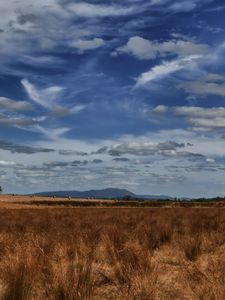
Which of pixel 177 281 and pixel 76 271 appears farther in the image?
pixel 177 281

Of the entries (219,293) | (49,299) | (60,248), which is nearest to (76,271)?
(49,299)

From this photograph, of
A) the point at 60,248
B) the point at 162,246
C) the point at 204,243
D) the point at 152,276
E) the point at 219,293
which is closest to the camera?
the point at 219,293

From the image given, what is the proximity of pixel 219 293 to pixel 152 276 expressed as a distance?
1.39 meters

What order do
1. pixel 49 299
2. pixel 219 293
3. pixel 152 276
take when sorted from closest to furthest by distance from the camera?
1. pixel 219 293
2. pixel 49 299
3. pixel 152 276

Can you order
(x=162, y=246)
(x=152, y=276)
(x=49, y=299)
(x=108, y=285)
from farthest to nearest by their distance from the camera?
(x=162, y=246) → (x=108, y=285) → (x=152, y=276) → (x=49, y=299)

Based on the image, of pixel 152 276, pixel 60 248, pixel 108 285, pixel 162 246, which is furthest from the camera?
pixel 162 246

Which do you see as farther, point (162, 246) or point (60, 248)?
point (162, 246)

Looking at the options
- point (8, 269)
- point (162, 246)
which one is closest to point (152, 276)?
point (8, 269)

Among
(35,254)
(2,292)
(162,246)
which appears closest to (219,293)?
(2,292)

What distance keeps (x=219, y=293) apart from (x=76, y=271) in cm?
210

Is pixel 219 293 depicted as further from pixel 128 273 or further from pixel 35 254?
pixel 35 254

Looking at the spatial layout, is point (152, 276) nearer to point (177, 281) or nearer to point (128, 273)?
point (128, 273)

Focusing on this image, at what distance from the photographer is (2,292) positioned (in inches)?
273

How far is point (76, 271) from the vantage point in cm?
702
